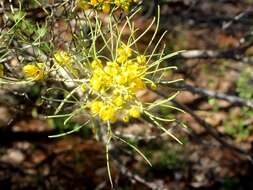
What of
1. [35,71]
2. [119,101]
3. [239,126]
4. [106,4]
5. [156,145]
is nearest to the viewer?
[119,101]

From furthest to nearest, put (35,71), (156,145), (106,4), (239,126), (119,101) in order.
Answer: (239,126) → (156,145) → (106,4) → (35,71) → (119,101)

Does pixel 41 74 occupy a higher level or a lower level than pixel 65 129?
higher

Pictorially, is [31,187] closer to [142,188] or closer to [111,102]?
[142,188]

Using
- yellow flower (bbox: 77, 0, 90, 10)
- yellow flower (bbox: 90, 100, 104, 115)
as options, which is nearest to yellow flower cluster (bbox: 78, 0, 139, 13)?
yellow flower (bbox: 77, 0, 90, 10)

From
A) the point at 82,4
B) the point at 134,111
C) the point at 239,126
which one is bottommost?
the point at 239,126

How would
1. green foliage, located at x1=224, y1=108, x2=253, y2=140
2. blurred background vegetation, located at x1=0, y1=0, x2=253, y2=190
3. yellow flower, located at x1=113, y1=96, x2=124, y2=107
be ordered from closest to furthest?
yellow flower, located at x1=113, y1=96, x2=124, y2=107 < blurred background vegetation, located at x1=0, y1=0, x2=253, y2=190 < green foliage, located at x1=224, y1=108, x2=253, y2=140

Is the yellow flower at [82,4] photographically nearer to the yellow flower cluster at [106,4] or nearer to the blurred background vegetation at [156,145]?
the yellow flower cluster at [106,4]

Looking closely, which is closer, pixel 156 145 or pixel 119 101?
pixel 119 101

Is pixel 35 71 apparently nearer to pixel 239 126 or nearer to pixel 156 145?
pixel 156 145

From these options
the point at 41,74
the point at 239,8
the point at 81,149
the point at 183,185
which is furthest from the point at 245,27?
the point at 41,74

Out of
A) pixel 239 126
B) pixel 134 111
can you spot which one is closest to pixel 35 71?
pixel 134 111

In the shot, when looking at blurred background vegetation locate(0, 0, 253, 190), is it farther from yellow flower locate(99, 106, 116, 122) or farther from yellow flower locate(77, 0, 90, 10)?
yellow flower locate(99, 106, 116, 122)
